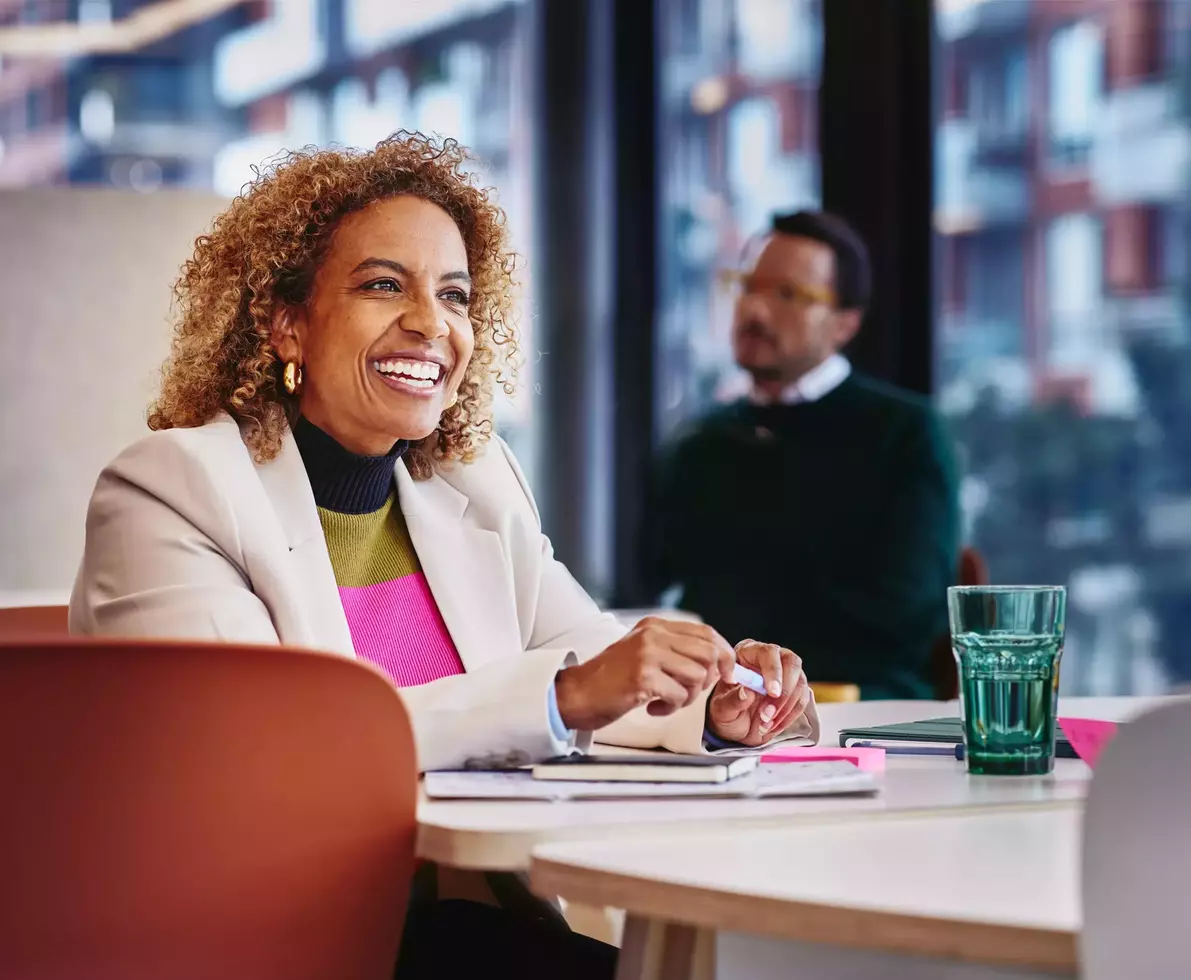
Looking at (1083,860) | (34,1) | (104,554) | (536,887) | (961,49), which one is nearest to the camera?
(1083,860)

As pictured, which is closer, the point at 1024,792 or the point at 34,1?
the point at 1024,792

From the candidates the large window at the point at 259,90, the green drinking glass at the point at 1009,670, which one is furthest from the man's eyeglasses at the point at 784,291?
the green drinking glass at the point at 1009,670

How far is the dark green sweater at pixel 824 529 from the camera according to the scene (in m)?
3.68

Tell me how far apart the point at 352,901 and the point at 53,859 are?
8.4 inches

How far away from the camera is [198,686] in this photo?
108 centimetres

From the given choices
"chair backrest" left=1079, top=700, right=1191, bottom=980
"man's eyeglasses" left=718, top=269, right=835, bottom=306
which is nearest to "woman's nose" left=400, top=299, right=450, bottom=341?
"chair backrest" left=1079, top=700, right=1191, bottom=980

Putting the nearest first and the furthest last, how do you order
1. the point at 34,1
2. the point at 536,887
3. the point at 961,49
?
the point at 536,887
the point at 961,49
the point at 34,1

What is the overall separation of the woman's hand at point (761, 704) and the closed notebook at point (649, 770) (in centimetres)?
27

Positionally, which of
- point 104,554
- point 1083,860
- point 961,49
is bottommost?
point 1083,860

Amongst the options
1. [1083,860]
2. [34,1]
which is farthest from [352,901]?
[34,1]

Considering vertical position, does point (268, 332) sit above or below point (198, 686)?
above

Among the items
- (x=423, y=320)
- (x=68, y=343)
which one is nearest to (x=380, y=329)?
(x=423, y=320)

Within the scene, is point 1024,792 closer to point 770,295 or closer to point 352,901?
point 352,901

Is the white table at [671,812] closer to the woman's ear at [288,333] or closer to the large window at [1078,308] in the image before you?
the woman's ear at [288,333]
